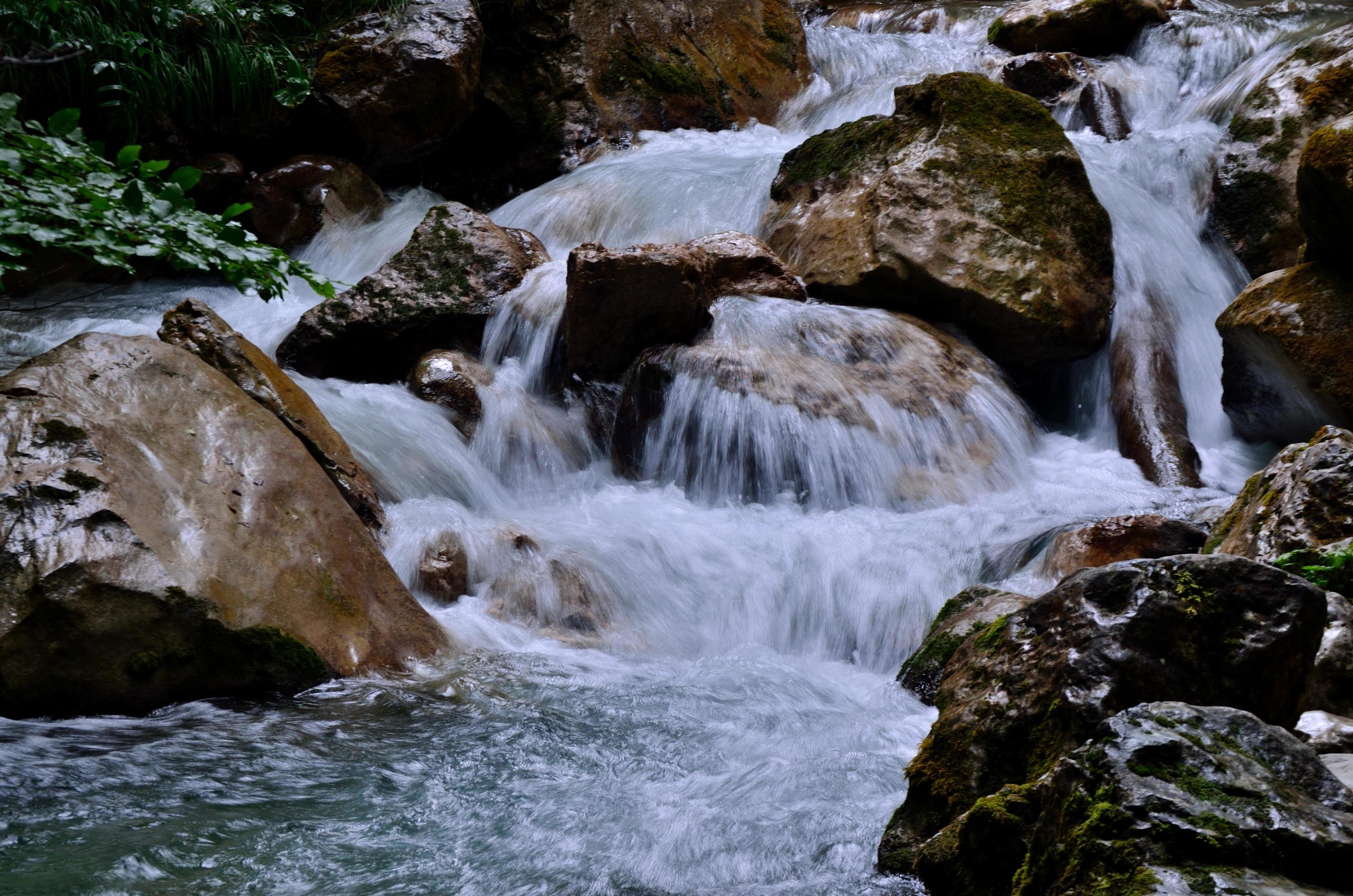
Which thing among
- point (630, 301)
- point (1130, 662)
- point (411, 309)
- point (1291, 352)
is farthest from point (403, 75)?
point (1130, 662)

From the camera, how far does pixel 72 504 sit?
3250 millimetres

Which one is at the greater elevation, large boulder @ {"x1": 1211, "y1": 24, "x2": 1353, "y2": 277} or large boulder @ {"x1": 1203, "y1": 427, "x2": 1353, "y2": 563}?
large boulder @ {"x1": 1211, "y1": 24, "x2": 1353, "y2": 277}

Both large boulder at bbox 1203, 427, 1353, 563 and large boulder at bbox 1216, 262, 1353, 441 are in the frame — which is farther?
large boulder at bbox 1216, 262, 1353, 441

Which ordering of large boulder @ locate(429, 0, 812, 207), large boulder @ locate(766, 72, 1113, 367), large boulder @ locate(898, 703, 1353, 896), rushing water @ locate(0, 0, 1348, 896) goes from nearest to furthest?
large boulder @ locate(898, 703, 1353, 896), rushing water @ locate(0, 0, 1348, 896), large boulder @ locate(766, 72, 1113, 367), large boulder @ locate(429, 0, 812, 207)

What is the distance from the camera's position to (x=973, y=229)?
6938 millimetres

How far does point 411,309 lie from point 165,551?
387 centimetres

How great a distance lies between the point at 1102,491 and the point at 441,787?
4.50m

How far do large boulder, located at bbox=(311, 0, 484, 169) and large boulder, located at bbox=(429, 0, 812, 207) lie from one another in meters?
0.64

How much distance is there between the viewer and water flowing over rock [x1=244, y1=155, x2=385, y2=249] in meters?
9.09

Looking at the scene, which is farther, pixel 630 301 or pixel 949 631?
pixel 630 301

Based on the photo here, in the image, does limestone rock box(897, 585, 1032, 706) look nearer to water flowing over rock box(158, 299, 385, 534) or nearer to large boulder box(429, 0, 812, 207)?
water flowing over rock box(158, 299, 385, 534)

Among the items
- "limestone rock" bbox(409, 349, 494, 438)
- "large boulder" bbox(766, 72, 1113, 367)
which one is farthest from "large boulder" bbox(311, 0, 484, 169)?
"large boulder" bbox(766, 72, 1113, 367)

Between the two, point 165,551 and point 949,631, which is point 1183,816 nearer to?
point 949,631

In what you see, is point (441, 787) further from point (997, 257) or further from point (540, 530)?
point (997, 257)
